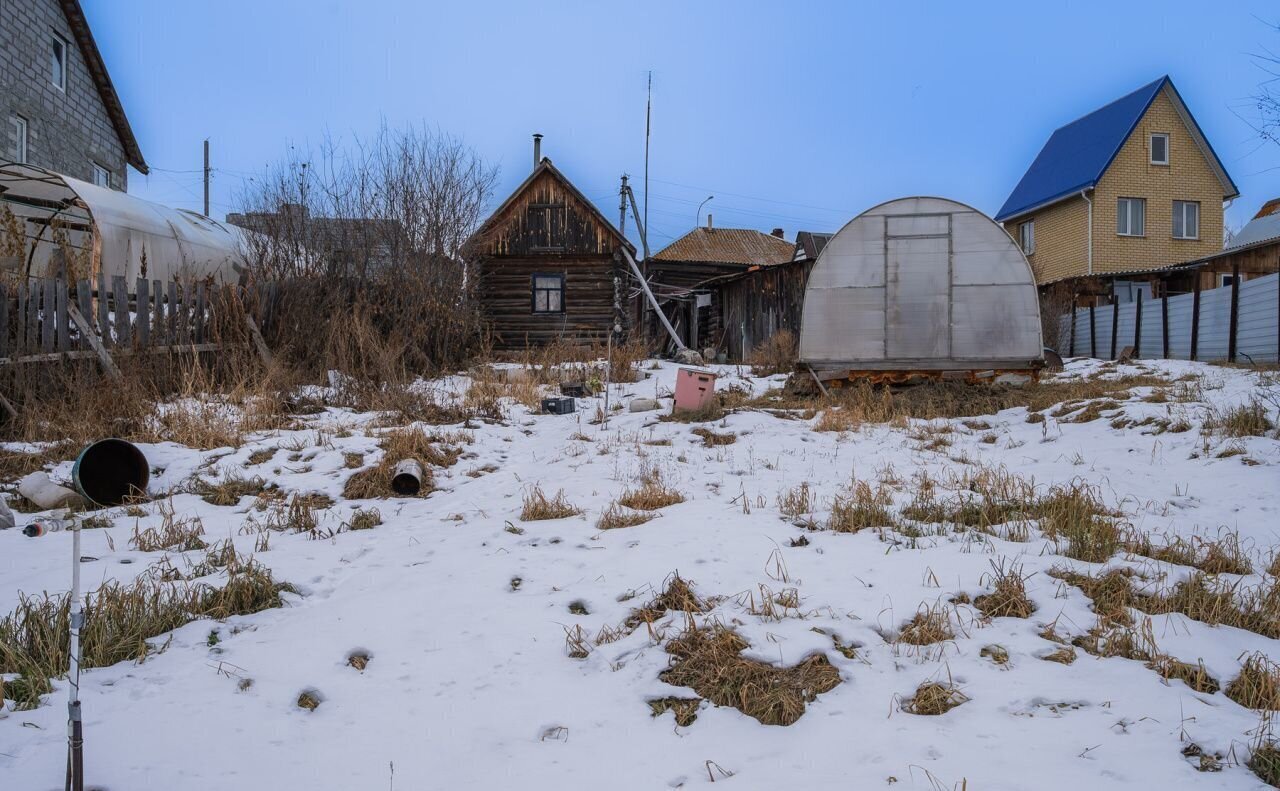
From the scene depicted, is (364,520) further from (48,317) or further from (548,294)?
(548,294)

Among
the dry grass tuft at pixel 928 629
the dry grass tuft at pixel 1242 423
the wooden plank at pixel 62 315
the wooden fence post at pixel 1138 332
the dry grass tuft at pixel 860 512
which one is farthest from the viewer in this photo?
the wooden fence post at pixel 1138 332

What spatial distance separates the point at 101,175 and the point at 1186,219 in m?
33.5

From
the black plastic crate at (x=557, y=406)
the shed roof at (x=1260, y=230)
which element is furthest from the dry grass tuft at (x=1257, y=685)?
the shed roof at (x=1260, y=230)

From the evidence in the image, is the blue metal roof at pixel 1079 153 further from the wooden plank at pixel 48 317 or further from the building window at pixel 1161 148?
the wooden plank at pixel 48 317

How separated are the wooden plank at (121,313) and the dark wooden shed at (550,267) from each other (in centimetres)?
1153

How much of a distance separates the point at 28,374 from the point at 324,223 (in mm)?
6480

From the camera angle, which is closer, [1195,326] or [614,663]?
[614,663]

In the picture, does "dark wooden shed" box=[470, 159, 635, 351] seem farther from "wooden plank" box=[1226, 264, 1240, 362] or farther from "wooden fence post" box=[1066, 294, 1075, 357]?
"wooden plank" box=[1226, 264, 1240, 362]

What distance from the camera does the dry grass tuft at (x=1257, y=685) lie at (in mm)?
2721

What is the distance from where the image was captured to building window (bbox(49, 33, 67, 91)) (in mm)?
18109

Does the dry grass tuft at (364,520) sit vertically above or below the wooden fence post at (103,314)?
below

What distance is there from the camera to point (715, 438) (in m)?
8.53

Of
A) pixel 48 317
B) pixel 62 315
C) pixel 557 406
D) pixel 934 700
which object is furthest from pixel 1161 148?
pixel 48 317

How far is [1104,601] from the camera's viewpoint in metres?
3.58
